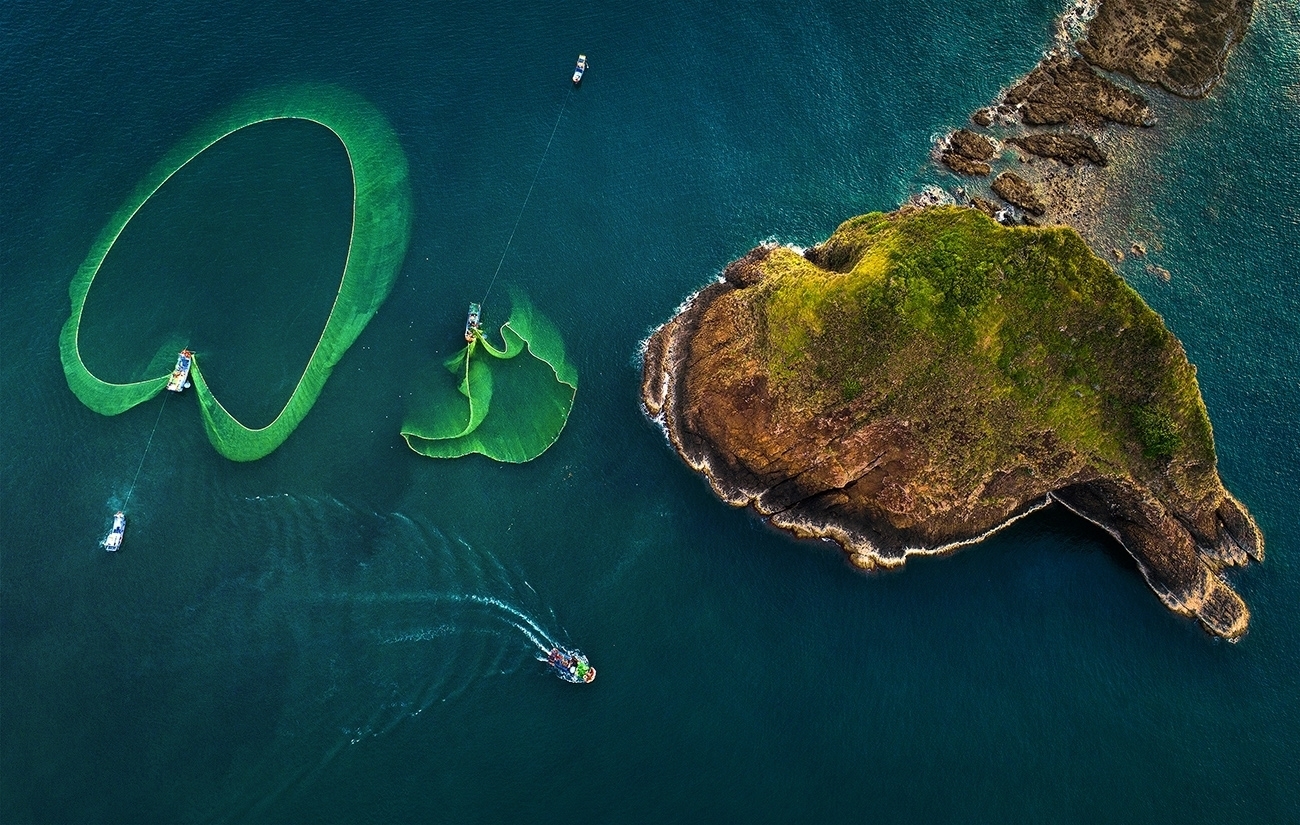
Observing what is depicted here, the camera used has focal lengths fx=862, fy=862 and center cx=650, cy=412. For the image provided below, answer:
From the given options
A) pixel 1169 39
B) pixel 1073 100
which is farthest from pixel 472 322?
pixel 1169 39

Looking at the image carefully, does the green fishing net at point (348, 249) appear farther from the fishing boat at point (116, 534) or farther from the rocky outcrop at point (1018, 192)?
the rocky outcrop at point (1018, 192)

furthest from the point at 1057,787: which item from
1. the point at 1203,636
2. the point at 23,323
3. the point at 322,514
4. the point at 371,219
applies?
the point at 23,323

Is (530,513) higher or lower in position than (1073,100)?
lower

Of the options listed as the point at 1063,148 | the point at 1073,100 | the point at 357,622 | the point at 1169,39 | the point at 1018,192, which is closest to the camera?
the point at 357,622

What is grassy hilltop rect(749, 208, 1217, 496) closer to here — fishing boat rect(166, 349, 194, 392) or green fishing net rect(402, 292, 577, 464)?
green fishing net rect(402, 292, 577, 464)

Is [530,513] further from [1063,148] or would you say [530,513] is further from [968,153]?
[1063,148]

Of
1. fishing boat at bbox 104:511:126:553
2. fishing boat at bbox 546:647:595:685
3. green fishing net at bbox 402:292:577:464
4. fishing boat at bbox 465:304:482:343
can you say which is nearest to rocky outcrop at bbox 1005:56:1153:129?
green fishing net at bbox 402:292:577:464

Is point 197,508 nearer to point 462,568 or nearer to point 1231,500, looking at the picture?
point 462,568
